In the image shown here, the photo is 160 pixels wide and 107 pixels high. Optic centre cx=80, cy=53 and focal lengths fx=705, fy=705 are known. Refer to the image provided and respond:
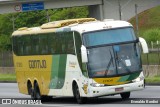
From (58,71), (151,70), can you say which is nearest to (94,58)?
(58,71)

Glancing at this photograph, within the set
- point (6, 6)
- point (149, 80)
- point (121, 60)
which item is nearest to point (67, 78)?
point (121, 60)

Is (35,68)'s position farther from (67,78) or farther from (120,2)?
(120,2)

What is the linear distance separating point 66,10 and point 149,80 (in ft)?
231

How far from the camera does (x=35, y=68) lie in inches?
1123

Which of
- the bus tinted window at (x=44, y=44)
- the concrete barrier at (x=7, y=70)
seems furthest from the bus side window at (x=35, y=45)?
the concrete barrier at (x=7, y=70)

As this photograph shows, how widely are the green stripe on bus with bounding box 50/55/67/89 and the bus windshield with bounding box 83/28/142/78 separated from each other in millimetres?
2060

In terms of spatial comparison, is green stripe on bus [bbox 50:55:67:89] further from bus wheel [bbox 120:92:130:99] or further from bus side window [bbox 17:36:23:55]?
bus side window [bbox 17:36:23:55]

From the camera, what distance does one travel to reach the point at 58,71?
26.3m

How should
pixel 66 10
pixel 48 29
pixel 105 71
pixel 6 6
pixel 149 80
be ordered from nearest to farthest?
1. pixel 105 71
2. pixel 48 29
3. pixel 149 80
4. pixel 6 6
5. pixel 66 10

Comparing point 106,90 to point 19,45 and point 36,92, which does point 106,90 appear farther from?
point 19,45

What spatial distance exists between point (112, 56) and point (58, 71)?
3447mm

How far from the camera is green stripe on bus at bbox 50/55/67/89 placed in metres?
25.8

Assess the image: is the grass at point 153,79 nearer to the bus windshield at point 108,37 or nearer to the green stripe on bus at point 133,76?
the bus windshield at point 108,37

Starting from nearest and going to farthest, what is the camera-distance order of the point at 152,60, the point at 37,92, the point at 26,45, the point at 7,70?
1. the point at 37,92
2. the point at 26,45
3. the point at 152,60
4. the point at 7,70
